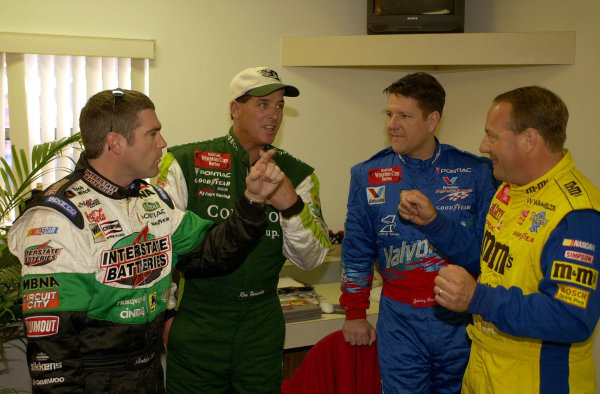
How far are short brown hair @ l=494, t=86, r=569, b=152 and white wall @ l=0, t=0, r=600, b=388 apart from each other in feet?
5.13

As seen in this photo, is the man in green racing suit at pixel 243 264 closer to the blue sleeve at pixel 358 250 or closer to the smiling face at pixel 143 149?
the blue sleeve at pixel 358 250

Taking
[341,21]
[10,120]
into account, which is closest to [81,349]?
[10,120]

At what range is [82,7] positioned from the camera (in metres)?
3.18

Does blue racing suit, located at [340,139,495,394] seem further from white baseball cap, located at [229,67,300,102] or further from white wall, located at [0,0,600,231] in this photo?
white wall, located at [0,0,600,231]

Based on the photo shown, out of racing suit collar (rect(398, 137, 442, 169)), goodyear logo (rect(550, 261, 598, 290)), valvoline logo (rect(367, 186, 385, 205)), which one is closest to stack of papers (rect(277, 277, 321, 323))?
valvoline logo (rect(367, 186, 385, 205))

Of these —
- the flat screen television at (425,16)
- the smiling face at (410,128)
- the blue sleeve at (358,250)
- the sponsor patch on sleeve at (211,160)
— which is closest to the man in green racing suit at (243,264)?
the sponsor patch on sleeve at (211,160)

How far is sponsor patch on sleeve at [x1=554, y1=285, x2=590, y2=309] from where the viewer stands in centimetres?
A: 144

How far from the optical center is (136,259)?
160 centimetres

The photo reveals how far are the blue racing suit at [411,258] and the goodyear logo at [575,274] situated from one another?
1.78ft

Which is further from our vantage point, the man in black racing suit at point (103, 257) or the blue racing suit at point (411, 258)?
the blue racing suit at point (411, 258)

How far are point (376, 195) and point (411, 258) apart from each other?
284mm

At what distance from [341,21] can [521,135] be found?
Result: 237cm

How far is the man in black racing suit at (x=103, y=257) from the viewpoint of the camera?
1.41m

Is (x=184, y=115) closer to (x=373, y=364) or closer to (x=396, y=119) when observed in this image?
(x=396, y=119)
